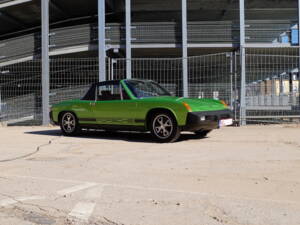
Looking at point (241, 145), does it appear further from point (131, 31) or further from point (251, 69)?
point (131, 31)

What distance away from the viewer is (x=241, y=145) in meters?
6.59

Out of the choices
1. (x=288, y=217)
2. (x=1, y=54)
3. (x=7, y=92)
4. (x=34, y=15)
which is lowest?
(x=288, y=217)

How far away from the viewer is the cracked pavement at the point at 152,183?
9.55 feet

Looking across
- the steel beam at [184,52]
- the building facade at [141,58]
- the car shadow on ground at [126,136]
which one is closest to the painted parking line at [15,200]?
the car shadow on ground at [126,136]

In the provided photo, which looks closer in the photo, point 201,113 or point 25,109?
point 201,113

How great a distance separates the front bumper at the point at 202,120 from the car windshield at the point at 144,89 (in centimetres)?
131


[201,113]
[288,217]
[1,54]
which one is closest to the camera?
[288,217]

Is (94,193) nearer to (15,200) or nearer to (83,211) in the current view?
(83,211)

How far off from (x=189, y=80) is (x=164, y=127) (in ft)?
22.9

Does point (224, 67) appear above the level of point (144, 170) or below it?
above

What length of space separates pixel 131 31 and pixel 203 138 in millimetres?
7794

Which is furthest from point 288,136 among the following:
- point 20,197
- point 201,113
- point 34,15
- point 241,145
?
point 34,15

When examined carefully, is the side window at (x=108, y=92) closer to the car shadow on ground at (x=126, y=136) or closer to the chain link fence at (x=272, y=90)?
the car shadow on ground at (x=126, y=136)

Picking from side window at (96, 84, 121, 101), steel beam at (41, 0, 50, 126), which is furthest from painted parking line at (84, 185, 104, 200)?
steel beam at (41, 0, 50, 126)
